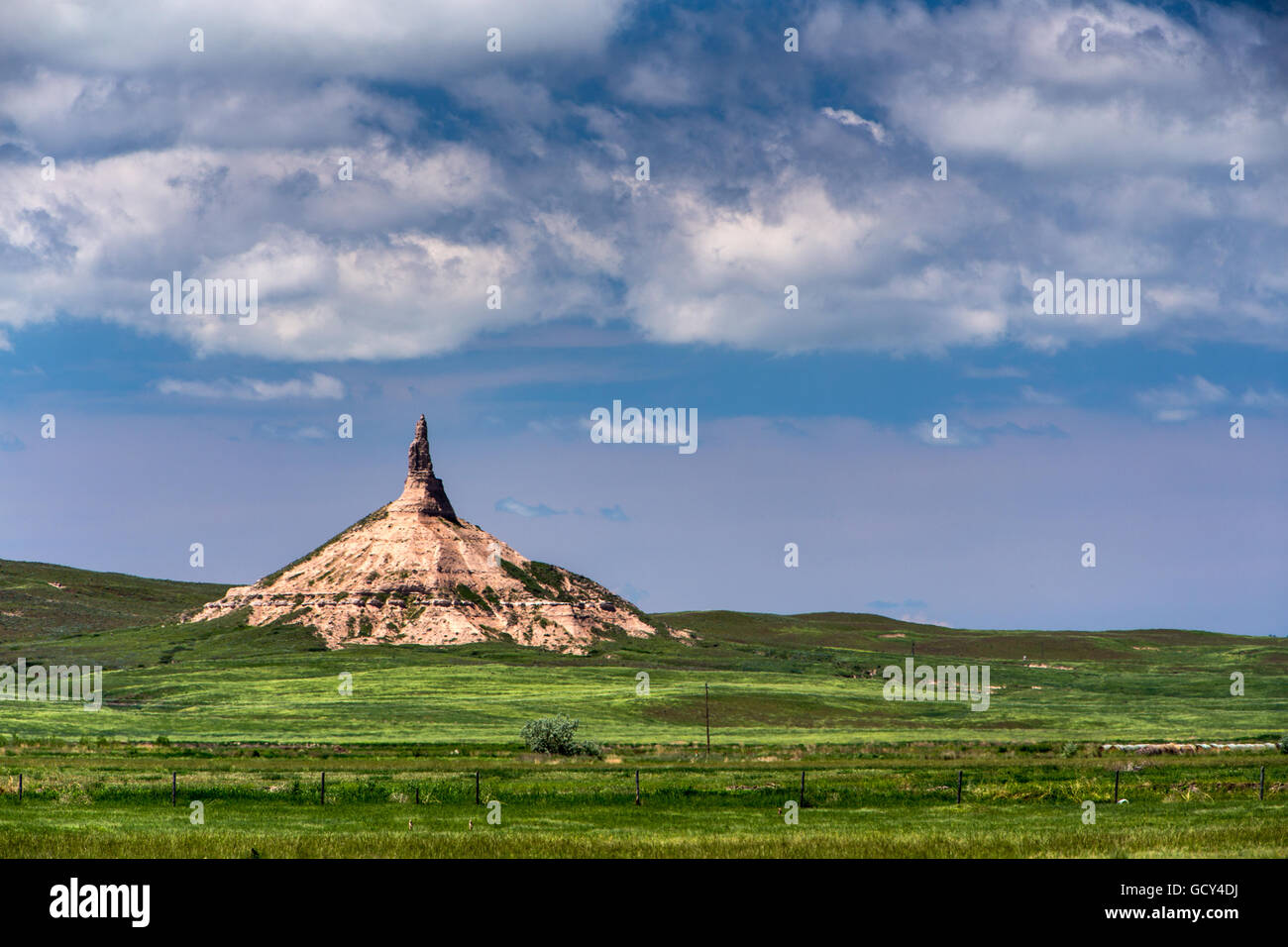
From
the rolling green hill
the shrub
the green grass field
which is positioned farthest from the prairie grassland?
the rolling green hill

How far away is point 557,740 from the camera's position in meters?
82.7

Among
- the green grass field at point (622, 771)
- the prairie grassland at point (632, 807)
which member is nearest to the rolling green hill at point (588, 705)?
the green grass field at point (622, 771)

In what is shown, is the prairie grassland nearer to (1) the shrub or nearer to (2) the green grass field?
(2) the green grass field

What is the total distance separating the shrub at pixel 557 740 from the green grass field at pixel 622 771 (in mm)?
2833

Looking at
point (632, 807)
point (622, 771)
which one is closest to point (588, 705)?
point (622, 771)

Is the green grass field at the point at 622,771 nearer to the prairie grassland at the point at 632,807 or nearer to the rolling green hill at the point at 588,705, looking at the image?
the prairie grassland at the point at 632,807

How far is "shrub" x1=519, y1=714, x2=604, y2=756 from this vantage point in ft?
271

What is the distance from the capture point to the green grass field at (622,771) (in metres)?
38.7

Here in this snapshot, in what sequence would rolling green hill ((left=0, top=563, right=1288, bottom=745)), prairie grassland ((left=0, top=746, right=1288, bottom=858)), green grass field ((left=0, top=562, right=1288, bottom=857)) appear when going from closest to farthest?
prairie grassland ((left=0, top=746, right=1288, bottom=858)) < green grass field ((left=0, top=562, right=1288, bottom=857)) < rolling green hill ((left=0, top=563, right=1288, bottom=745))

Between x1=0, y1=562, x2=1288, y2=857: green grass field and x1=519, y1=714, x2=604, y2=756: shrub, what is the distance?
283cm

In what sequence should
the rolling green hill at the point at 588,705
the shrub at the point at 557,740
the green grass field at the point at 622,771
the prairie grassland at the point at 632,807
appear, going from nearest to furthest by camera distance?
the prairie grassland at the point at 632,807 → the green grass field at the point at 622,771 → the shrub at the point at 557,740 → the rolling green hill at the point at 588,705

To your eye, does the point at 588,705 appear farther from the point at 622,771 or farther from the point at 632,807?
the point at 632,807
